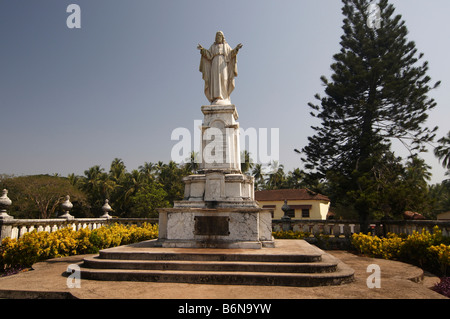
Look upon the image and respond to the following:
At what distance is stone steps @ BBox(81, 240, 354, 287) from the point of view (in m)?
4.55

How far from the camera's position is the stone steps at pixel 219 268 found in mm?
4555

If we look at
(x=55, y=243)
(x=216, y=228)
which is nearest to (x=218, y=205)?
(x=216, y=228)

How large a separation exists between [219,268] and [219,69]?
19.4ft

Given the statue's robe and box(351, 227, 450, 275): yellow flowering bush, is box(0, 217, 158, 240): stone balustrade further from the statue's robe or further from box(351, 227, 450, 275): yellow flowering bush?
box(351, 227, 450, 275): yellow flowering bush

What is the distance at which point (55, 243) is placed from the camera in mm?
7398

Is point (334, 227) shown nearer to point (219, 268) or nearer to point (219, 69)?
point (219, 69)

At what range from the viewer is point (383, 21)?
1838cm

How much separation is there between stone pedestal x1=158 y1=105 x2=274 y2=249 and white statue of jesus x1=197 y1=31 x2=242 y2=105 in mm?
621

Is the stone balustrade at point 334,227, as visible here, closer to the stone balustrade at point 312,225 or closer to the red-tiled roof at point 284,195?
the stone balustrade at point 312,225

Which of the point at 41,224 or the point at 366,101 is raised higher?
the point at 366,101

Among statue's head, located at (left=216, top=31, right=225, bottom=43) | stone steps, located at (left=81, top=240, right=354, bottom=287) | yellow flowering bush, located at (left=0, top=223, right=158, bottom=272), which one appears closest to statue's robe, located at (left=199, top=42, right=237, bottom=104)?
statue's head, located at (left=216, top=31, right=225, bottom=43)

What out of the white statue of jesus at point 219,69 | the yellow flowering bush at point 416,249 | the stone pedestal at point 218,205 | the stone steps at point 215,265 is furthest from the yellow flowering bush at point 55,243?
the yellow flowering bush at point 416,249

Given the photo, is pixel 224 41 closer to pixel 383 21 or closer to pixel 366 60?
pixel 366 60
